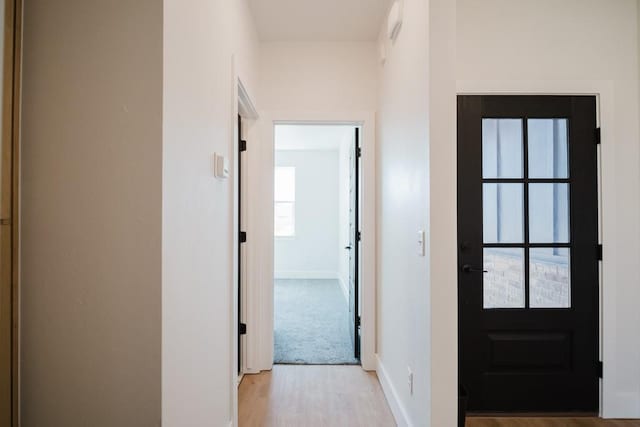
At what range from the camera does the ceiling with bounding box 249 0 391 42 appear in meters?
2.38

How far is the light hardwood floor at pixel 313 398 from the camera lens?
83.1 inches

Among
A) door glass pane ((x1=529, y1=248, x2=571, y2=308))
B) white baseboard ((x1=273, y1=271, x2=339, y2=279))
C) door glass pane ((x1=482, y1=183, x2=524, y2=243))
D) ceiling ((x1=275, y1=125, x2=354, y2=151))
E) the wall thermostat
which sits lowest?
white baseboard ((x1=273, y1=271, x2=339, y2=279))

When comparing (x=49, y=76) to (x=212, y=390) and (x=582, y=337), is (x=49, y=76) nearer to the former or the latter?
(x=212, y=390)

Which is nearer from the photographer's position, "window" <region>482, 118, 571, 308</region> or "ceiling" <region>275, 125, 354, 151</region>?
"window" <region>482, 118, 571, 308</region>

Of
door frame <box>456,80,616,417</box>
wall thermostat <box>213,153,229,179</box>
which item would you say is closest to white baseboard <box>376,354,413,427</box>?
door frame <box>456,80,616,417</box>

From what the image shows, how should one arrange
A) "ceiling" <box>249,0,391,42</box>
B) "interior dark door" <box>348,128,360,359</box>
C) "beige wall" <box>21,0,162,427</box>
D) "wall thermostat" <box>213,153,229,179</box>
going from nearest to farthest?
"beige wall" <box>21,0,162,427</box>
"wall thermostat" <box>213,153,229,179</box>
"ceiling" <box>249,0,391,42</box>
"interior dark door" <box>348,128,360,359</box>

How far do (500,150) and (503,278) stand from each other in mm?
807

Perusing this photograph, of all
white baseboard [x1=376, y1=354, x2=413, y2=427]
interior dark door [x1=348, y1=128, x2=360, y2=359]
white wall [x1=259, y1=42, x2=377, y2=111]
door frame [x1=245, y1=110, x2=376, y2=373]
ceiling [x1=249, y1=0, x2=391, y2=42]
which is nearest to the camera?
white baseboard [x1=376, y1=354, x2=413, y2=427]

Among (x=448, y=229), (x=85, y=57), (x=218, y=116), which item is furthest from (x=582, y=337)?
(x=85, y=57)

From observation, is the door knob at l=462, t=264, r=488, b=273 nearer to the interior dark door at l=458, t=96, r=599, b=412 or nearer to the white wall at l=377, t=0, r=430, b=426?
the interior dark door at l=458, t=96, r=599, b=412

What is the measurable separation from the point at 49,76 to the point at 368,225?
7.33 feet

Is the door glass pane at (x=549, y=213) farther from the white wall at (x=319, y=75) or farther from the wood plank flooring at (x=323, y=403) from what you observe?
the white wall at (x=319, y=75)

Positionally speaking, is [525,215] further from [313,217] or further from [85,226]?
[313,217]

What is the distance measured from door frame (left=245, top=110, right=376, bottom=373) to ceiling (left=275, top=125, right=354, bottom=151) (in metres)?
2.26
